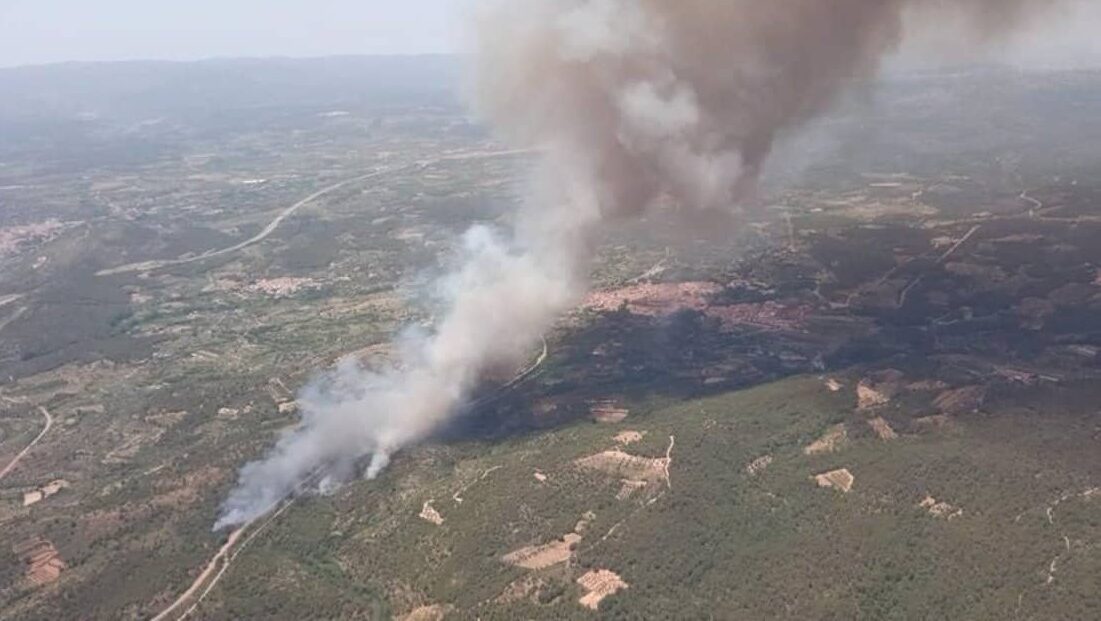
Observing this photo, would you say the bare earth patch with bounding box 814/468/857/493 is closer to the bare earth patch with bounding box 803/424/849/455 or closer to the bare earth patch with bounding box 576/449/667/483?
the bare earth patch with bounding box 803/424/849/455

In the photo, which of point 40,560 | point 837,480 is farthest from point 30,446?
point 837,480

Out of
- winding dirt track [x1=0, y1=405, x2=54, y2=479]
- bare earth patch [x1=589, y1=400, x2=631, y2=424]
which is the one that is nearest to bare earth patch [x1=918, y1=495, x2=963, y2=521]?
bare earth patch [x1=589, y1=400, x2=631, y2=424]

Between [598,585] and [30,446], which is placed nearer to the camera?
[598,585]

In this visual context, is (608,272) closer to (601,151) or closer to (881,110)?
(601,151)

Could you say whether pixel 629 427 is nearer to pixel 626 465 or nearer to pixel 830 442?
pixel 626 465

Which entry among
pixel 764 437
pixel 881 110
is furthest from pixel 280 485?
pixel 881 110

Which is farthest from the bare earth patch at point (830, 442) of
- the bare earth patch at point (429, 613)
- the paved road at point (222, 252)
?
the paved road at point (222, 252)
